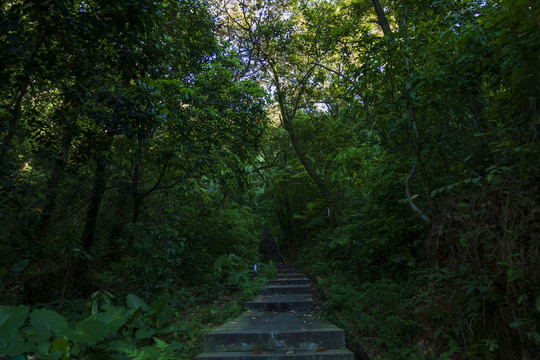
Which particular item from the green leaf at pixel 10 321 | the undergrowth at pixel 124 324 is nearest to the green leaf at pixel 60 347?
the undergrowth at pixel 124 324

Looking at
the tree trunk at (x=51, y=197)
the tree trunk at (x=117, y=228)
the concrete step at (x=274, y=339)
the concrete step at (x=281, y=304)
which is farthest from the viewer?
the tree trunk at (x=117, y=228)

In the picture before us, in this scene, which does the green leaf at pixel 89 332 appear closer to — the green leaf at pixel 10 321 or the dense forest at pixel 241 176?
the dense forest at pixel 241 176

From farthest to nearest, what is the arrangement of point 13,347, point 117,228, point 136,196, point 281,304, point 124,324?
point 117,228 → point 136,196 → point 281,304 → point 124,324 → point 13,347

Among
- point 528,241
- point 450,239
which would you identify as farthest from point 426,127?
point 528,241

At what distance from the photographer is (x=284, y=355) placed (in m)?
3.57

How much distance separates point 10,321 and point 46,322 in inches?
12.4

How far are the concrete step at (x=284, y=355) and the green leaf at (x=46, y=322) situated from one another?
6.09 feet

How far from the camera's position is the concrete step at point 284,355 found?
3.47 m

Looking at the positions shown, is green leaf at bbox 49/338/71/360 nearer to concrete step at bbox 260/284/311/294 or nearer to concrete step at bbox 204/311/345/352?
concrete step at bbox 204/311/345/352

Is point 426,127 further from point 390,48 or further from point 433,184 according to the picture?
point 390,48

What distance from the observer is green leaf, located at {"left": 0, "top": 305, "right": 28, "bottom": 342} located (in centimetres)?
188

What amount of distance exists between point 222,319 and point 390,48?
190 inches

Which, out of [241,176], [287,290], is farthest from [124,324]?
[287,290]

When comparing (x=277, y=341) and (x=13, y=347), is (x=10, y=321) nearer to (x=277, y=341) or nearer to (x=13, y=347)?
(x=13, y=347)
